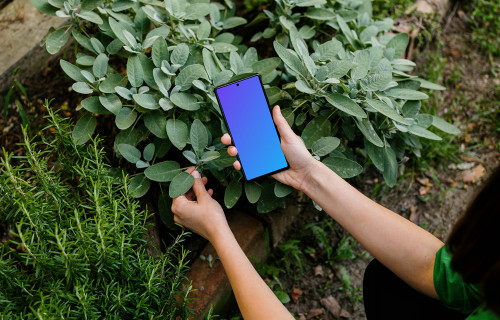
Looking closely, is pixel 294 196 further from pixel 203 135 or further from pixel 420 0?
pixel 420 0

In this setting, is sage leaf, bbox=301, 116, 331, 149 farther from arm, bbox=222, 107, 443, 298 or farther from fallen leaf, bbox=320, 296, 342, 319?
fallen leaf, bbox=320, 296, 342, 319

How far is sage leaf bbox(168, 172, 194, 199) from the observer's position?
160 cm

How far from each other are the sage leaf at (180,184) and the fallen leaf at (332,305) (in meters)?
1.10

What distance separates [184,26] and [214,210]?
0.93 m

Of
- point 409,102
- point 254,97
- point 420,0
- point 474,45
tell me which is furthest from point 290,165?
point 474,45

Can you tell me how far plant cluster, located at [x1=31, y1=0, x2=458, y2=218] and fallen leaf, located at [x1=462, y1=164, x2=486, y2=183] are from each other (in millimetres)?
871

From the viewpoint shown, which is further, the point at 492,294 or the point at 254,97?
the point at 254,97

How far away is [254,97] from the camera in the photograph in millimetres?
1635

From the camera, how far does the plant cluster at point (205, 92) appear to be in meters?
1.70

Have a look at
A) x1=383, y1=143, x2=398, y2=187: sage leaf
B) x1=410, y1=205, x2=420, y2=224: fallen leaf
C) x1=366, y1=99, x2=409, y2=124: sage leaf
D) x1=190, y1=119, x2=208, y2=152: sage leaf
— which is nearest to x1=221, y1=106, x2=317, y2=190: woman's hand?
x1=190, y1=119, x2=208, y2=152: sage leaf

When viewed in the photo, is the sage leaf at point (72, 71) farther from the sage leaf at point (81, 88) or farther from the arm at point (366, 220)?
the arm at point (366, 220)

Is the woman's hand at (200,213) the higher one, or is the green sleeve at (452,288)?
the woman's hand at (200,213)

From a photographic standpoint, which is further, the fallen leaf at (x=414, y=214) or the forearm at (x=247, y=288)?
the fallen leaf at (x=414, y=214)

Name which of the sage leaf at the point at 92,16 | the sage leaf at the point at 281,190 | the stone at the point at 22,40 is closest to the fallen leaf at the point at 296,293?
the sage leaf at the point at 281,190
